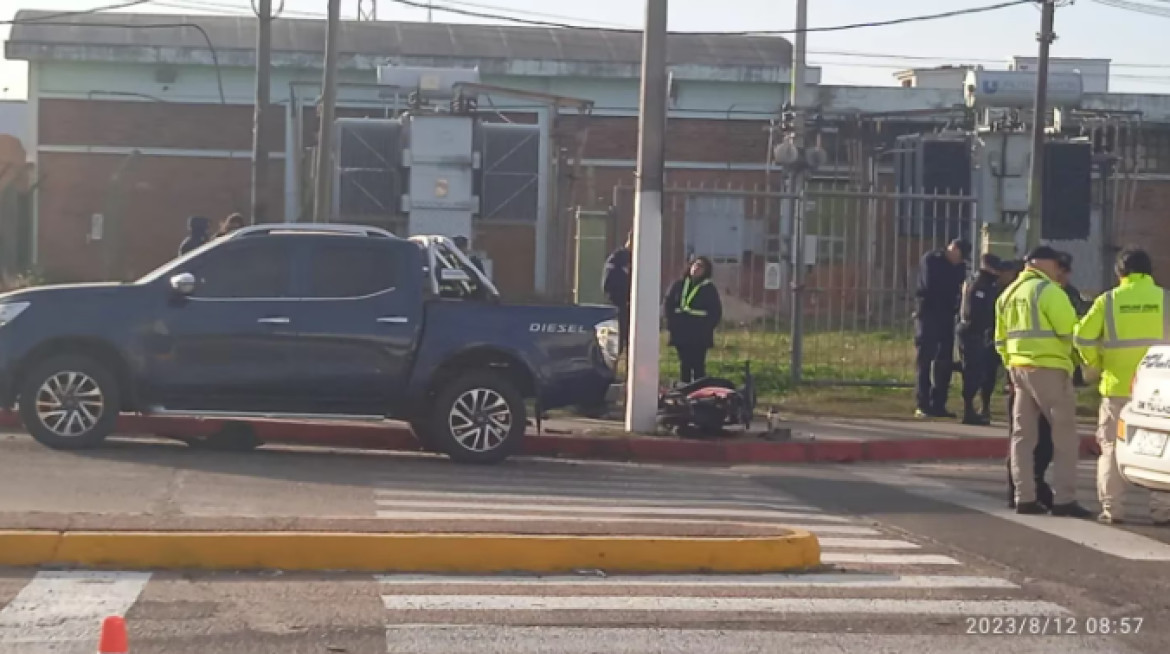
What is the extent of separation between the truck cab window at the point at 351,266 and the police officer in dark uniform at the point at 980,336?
5646 millimetres

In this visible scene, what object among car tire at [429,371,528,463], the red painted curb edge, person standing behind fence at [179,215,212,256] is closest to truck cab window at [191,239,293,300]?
car tire at [429,371,528,463]

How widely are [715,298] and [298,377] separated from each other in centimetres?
539

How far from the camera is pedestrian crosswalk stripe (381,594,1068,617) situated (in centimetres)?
743

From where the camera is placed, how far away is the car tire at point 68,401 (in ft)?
41.2

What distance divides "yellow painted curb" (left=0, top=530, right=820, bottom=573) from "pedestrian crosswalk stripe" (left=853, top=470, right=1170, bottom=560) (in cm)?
229

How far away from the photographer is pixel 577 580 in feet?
26.8

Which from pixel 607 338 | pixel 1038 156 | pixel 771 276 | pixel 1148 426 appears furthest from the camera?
pixel 1038 156

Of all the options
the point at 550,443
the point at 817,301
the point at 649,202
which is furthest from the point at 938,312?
the point at 550,443

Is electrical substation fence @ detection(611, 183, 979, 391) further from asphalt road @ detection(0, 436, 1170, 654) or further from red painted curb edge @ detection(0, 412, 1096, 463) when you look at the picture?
asphalt road @ detection(0, 436, 1170, 654)

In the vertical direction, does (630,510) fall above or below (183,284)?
below

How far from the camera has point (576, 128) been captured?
1469 inches

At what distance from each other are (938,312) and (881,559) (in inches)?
→ 318

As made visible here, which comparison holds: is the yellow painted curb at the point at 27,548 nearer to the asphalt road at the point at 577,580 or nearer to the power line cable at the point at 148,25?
the asphalt road at the point at 577,580

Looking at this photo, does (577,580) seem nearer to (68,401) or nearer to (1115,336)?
(1115,336)
